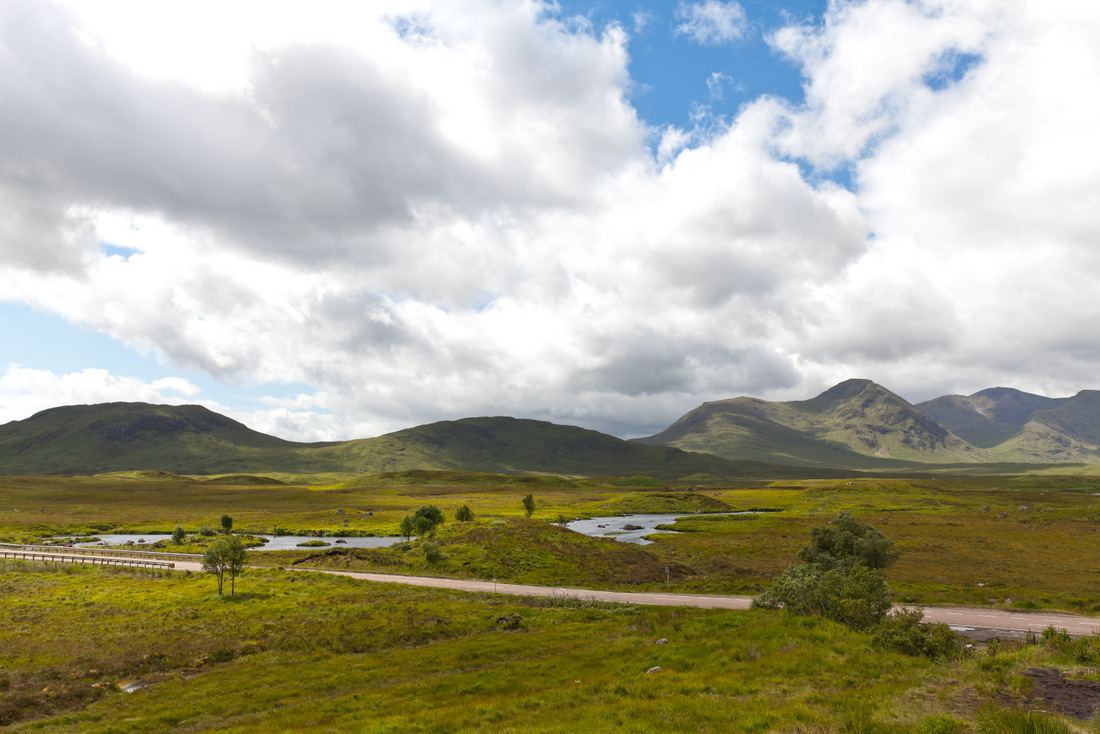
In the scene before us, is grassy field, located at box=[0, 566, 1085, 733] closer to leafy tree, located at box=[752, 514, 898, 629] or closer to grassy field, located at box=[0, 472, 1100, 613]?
leafy tree, located at box=[752, 514, 898, 629]

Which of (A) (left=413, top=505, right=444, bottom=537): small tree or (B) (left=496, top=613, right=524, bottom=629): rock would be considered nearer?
(B) (left=496, top=613, right=524, bottom=629): rock

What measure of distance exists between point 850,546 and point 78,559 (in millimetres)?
106488

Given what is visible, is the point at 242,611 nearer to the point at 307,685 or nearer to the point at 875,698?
the point at 307,685

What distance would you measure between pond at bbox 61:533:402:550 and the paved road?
33.7 meters

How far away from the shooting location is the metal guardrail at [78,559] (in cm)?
7300

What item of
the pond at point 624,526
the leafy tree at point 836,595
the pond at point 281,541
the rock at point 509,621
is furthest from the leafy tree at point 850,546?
the pond at point 281,541

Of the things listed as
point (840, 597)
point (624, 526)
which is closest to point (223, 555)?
point (840, 597)

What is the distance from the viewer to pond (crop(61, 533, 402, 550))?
103438mm

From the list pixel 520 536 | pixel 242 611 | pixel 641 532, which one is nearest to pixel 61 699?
pixel 242 611

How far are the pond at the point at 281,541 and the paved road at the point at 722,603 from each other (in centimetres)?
3370

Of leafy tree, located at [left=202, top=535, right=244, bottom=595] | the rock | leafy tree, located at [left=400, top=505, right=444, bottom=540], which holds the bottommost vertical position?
the rock

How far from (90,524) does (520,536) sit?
422 ft

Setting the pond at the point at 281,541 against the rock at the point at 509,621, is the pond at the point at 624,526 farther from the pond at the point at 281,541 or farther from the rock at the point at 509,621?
the rock at the point at 509,621

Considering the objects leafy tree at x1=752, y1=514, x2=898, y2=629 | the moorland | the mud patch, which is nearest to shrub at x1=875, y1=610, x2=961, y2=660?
the moorland
